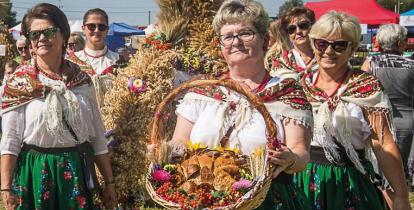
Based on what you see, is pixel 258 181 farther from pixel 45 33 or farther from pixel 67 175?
pixel 45 33

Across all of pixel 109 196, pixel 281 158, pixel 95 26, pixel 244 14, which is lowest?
pixel 109 196

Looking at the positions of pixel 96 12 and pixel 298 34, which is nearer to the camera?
pixel 298 34

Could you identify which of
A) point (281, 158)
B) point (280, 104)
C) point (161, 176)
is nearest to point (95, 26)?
point (280, 104)

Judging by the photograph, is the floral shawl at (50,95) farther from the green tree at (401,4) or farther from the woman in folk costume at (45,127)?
the green tree at (401,4)

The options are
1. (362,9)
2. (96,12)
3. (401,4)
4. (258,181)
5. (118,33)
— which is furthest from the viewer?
(401,4)

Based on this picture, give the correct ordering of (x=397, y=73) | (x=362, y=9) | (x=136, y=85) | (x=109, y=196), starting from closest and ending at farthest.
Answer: (x=109, y=196) → (x=136, y=85) → (x=397, y=73) → (x=362, y=9)

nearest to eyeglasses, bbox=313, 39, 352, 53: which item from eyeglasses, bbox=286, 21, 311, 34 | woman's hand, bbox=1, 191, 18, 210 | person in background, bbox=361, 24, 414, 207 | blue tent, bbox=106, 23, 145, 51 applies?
eyeglasses, bbox=286, 21, 311, 34

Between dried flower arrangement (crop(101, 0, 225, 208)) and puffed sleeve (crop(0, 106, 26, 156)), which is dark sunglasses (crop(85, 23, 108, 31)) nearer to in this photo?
dried flower arrangement (crop(101, 0, 225, 208))

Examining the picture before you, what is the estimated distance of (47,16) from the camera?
12.3ft

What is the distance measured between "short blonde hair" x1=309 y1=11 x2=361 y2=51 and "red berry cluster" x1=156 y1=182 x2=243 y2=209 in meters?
1.32

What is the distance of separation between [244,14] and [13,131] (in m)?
1.55

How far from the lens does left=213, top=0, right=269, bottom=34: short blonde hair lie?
2848 mm

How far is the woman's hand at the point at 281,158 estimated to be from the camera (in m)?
2.53

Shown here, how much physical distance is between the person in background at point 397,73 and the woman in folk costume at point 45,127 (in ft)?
10.7
